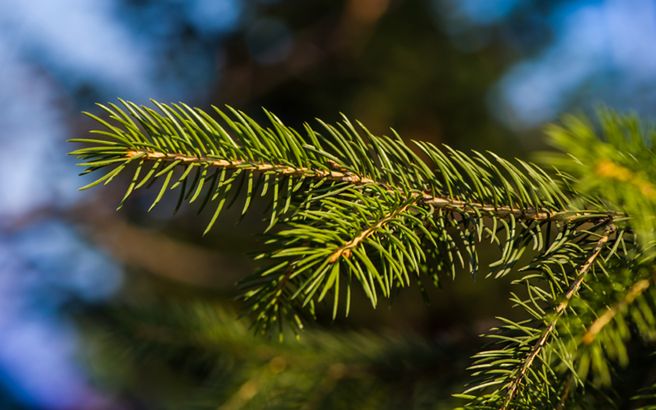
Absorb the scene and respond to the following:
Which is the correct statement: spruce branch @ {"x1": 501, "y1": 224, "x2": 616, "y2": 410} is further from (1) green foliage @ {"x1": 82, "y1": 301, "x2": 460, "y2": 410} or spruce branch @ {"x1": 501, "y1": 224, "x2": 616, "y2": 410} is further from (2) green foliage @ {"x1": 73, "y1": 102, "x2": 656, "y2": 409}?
(1) green foliage @ {"x1": 82, "y1": 301, "x2": 460, "y2": 410}

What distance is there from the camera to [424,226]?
1.12ft

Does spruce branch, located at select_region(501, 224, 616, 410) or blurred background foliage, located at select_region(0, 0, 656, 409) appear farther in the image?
blurred background foliage, located at select_region(0, 0, 656, 409)

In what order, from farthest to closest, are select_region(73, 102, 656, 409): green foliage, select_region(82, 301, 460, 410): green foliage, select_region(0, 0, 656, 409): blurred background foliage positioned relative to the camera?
1. select_region(0, 0, 656, 409): blurred background foliage
2. select_region(82, 301, 460, 410): green foliage
3. select_region(73, 102, 656, 409): green foliage

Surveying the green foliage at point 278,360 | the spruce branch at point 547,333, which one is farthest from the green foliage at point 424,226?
the green foliage at point 278,360

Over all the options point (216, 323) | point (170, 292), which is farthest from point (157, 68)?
point (216, 323)

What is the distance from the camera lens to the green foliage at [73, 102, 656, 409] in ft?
0.99

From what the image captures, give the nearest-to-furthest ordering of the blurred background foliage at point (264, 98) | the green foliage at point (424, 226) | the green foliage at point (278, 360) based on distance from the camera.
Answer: the green foliage at point (424, 226) → the green foliage at point (278, 360) → the blurred background foliage at point (264, 98)

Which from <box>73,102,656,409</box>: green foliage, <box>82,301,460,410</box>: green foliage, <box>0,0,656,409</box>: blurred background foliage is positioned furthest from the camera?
<box>0,0,656,409</box>: blurred background foliage

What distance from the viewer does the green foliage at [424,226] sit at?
30 cm

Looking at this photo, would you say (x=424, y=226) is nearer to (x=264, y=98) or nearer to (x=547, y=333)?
(x=547, y=333)

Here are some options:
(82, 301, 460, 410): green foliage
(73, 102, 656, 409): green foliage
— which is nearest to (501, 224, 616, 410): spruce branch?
(73, 102, 656, 409): green foliage

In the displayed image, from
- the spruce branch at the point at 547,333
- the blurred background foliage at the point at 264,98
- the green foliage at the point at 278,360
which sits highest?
the blurred background foliage at the point at 264,98

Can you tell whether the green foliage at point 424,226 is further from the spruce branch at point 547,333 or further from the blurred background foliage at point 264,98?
the blurred background foliage at point 264,98

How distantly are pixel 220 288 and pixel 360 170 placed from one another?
1842mm
